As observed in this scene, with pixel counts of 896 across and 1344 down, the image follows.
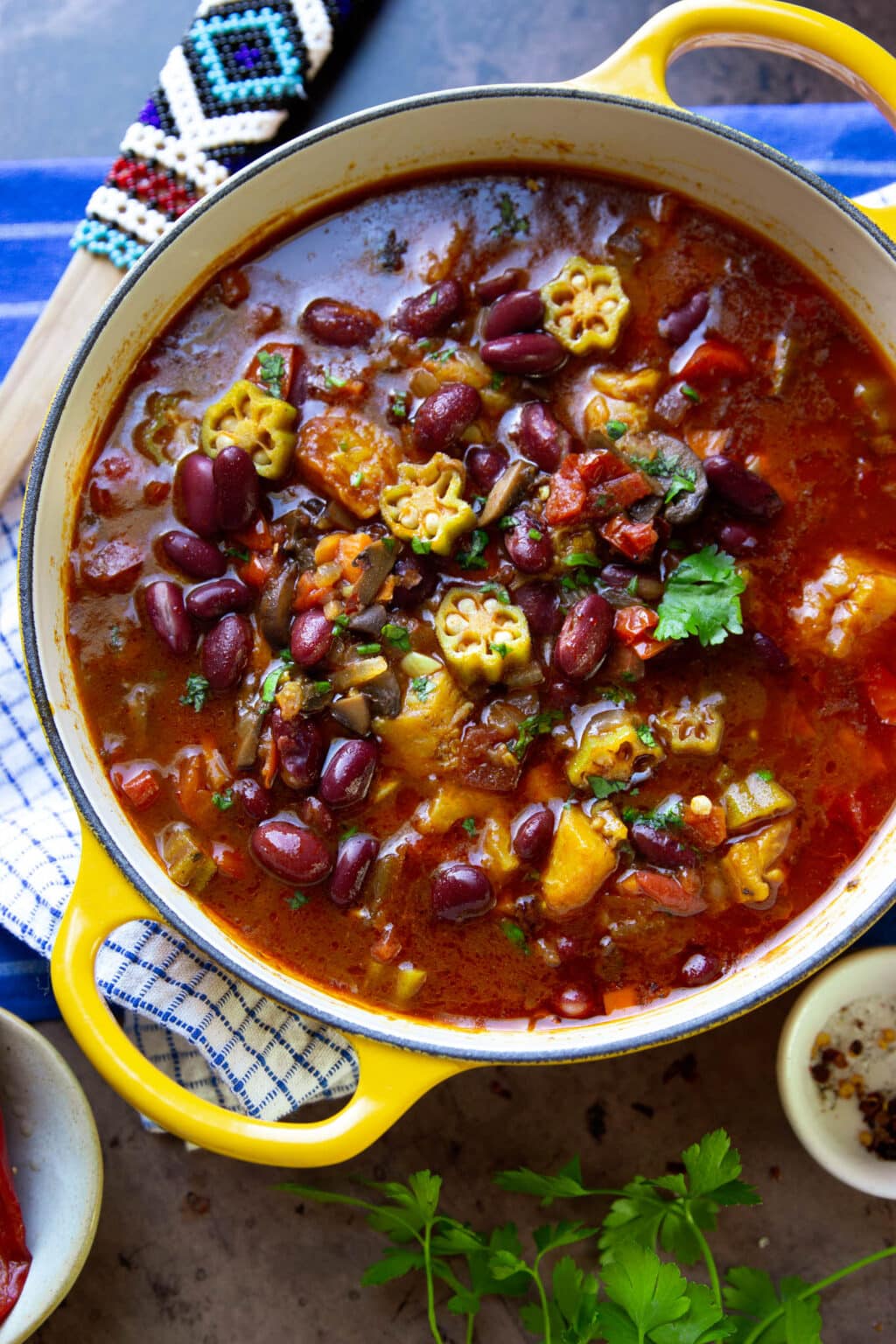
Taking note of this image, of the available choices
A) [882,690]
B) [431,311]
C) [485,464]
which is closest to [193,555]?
[485,464]

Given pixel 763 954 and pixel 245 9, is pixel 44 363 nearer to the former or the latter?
pixel 245 9

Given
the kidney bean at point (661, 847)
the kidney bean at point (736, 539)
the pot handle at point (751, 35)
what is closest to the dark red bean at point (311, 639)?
the kidney bean at point (661, 847)

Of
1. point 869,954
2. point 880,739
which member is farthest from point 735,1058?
point 880,739

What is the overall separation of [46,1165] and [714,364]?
3.00 metres

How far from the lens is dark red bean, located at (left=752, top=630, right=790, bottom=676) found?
10.4ft

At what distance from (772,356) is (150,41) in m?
2.45

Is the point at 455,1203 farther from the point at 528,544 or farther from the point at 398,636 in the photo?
the point at 528,544

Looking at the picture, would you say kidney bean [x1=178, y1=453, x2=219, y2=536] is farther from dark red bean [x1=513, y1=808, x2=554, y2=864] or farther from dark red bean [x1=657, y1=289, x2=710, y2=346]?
dark red bean [x1=657, y1=289, x2=710, y2=346]

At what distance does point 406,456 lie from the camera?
3242mm

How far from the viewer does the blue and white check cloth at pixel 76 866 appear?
3389mm

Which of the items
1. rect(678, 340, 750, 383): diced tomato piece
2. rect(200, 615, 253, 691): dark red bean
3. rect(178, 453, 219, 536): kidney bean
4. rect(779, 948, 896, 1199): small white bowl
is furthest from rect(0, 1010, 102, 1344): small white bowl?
rect(678, 340, 750, 383): diced tomato piece

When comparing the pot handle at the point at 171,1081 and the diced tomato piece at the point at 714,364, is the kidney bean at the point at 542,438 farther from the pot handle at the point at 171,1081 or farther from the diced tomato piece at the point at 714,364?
the pot handle at the point at 171,1081

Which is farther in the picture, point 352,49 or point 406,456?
point 352,49

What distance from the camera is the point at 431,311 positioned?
3.20m
